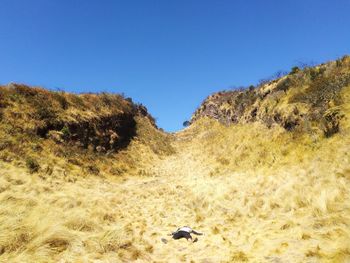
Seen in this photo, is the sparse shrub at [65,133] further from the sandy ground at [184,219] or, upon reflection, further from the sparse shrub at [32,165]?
the sandy ground at [184,219]

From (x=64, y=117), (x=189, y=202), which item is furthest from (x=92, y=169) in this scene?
(x=189, y=202)

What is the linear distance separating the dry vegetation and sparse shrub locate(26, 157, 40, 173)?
0.23 feet

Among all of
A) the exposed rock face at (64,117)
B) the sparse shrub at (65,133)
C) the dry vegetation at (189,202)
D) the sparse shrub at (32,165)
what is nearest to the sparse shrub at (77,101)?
the exposed rock face at (64,117)

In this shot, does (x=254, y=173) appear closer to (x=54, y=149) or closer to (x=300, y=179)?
(x=300, y=179)

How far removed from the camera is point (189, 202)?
1570 centimetres

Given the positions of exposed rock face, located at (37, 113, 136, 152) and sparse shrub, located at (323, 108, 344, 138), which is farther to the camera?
exposed rock face, located at (37, 113, 136, 152)

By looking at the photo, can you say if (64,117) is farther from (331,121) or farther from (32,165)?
(331,121)

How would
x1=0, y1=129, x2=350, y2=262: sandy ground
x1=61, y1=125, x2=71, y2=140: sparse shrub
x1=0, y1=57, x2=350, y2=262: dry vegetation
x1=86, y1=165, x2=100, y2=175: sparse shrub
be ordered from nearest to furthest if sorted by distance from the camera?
x1=0, y1=129, x2=350, y2=262: sandy ground → x1=0, y1=57, x2=350, y2=262: dry vegetation → x1=86, y1=165, x2=100, y2=175: sparse shrub → x1=61, y1=125, x2=71, y2=140: sparse shrub

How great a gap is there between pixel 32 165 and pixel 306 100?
18.9 metres

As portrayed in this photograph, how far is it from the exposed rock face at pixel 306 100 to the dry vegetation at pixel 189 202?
0.33m

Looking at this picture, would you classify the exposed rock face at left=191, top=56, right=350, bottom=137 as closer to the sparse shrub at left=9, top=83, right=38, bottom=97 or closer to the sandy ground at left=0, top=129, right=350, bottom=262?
the sandy ground at left=0, top=129, right=350, bottom=262

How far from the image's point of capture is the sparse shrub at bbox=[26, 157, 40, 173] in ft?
54.9

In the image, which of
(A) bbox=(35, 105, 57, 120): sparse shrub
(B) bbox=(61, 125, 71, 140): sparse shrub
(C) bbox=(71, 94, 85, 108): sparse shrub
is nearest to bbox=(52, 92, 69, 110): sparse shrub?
(C) bbox=(71, 94, 85, 108): sparse shrub

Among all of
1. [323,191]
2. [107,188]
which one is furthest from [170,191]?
[323,191]
